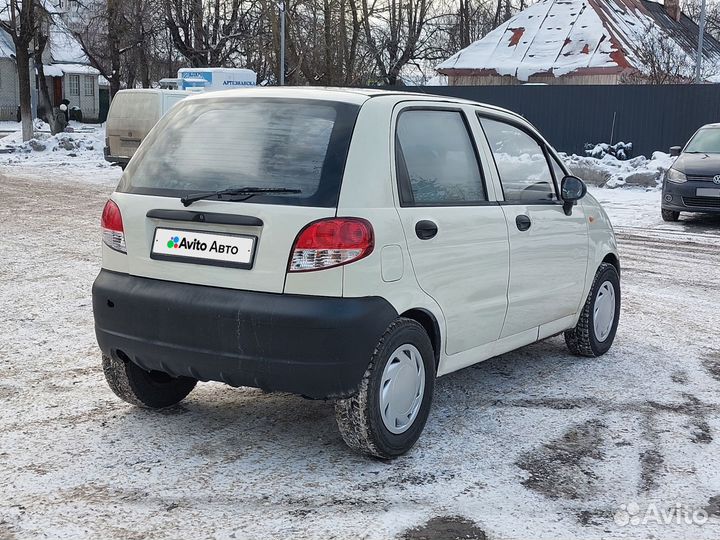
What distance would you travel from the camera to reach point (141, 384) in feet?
16.3

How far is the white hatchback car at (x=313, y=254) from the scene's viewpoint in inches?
160

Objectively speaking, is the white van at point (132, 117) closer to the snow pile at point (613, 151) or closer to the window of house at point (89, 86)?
the snow pile at point (613, 151)

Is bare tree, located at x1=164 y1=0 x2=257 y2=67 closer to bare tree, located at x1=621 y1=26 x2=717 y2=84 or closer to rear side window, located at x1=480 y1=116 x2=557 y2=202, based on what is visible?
bare tree, located at x1=621 y1=26 x2=717 y2=84

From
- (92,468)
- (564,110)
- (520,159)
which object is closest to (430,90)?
(564,110)

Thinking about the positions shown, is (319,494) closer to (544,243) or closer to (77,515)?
(77,515)

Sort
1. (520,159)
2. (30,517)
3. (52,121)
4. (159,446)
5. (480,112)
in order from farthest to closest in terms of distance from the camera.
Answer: (52,121) → (520,159) → (480,112) → (159,446) → (30,517)

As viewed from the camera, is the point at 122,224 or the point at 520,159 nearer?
the point at 122,224

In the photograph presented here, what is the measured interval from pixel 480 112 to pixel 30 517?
3207 mm

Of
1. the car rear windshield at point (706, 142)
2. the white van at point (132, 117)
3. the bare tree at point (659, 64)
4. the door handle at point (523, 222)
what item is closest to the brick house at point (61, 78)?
the bare tree at point (659, 64)

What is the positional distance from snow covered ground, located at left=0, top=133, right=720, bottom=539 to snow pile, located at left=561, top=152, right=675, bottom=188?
14385mm

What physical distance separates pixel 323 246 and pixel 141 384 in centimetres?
155

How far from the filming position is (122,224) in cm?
458

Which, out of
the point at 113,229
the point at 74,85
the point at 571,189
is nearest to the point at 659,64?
the point at 571,189

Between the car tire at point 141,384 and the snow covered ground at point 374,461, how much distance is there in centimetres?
9
